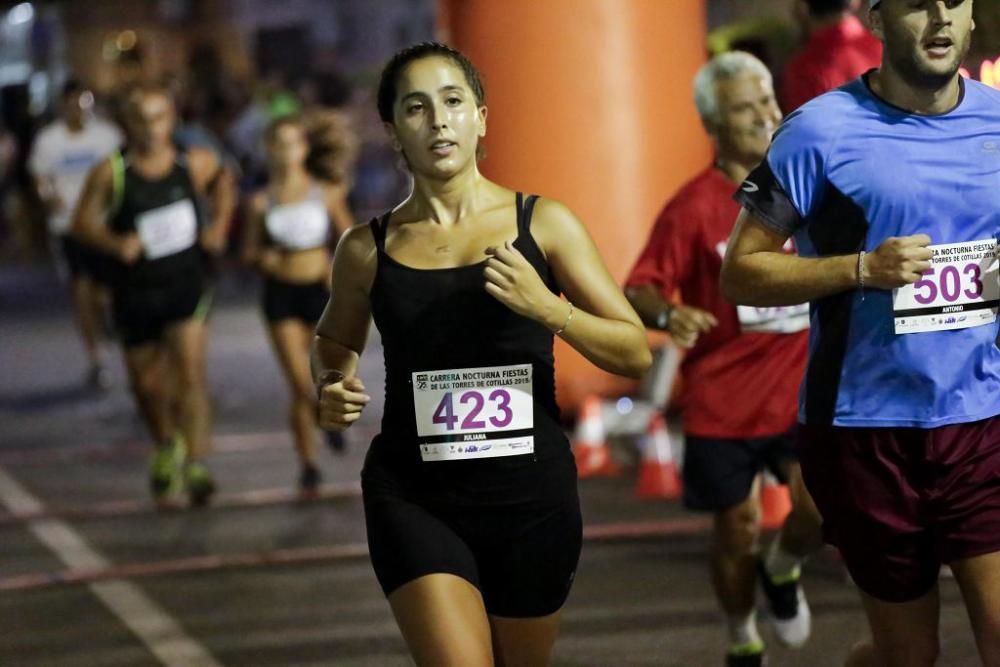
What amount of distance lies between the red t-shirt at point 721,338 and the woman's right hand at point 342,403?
185 cm

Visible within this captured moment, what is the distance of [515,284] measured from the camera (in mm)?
3979

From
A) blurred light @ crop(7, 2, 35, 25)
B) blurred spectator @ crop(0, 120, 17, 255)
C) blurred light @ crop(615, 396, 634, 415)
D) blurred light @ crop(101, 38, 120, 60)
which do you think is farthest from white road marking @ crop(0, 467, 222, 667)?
blurred light @ crop(7, 2, 35, 25)

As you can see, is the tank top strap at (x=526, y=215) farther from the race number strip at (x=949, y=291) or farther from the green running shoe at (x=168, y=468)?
the green running shoe at (x=168, y=468)

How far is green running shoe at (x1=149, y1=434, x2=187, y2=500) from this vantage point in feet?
31.4

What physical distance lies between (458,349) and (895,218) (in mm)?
991

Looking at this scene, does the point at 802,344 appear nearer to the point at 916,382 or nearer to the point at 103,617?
the point at 916,382

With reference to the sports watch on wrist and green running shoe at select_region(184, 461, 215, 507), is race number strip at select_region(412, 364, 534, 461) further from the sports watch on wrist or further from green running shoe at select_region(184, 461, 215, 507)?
green running shoe at select_region(184, 461, 215, 507)

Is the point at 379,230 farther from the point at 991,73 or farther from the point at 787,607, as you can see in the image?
the point at 991,73

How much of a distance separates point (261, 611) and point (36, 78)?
2814 centimetres

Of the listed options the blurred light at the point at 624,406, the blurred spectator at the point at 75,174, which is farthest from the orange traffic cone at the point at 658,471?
the blurred spectator at the point at 75,174

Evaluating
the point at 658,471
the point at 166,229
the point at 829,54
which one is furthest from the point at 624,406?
the point at 829,54

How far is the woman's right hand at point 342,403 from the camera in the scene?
164 inches

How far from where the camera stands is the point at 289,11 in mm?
29547

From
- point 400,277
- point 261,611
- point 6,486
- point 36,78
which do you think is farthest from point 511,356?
point 36,78
